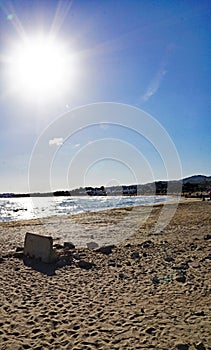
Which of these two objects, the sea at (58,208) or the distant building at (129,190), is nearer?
the sea at (58,208)

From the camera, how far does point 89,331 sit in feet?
17.0

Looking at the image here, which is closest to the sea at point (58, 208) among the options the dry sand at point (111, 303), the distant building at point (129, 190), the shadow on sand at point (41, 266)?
the shadow on sand at point (41, 266)

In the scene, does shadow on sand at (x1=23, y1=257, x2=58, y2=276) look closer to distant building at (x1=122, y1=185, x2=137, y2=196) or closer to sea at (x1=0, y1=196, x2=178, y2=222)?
sea at (x1=0, y1=196, x2=178, y2=222)

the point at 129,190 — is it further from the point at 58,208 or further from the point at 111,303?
the point at 111,303

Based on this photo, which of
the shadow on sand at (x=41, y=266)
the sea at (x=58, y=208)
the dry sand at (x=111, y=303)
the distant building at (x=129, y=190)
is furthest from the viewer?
the distant building at (x=129, y=190)

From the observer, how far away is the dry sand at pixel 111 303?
193 inches

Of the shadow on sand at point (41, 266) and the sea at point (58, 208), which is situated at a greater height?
the shadow on sand at point (41, 266)

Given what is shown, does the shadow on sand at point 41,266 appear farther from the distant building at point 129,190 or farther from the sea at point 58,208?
the distant building at point 129,190

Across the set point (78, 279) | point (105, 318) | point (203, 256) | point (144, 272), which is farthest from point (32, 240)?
point (203, 256)

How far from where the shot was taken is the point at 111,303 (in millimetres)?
6418

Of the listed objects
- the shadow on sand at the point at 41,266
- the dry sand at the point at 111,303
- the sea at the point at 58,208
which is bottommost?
the sea at the point at 58,208

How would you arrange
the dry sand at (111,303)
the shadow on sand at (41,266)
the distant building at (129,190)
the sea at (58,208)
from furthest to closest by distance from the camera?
1. the distant building at (129,190)
2. the sea at (58,208)
3. the shadow on sand at (41,266)
4. the dry sand at (111,303)

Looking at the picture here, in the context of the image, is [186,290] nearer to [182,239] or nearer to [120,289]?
[120,289]

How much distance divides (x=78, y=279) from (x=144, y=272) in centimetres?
196
